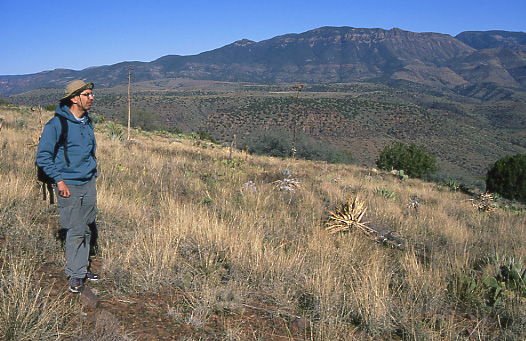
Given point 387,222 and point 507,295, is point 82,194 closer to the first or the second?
point 507,295

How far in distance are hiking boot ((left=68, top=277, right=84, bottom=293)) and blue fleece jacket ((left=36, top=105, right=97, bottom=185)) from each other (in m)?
0.77

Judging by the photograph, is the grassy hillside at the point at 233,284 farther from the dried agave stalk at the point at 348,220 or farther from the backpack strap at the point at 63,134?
the backpack strap at the point at 63,134

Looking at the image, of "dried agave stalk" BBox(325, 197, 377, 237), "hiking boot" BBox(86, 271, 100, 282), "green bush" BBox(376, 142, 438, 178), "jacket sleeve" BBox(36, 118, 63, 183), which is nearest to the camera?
"jacket sleeve" BBox(36, 118, 63, 183)

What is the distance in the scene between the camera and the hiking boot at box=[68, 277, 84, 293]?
278 cm

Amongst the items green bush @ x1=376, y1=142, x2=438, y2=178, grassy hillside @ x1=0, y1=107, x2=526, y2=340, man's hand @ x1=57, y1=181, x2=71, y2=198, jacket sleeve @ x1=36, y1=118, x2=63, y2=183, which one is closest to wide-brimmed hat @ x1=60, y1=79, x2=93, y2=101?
jacket sleeve @ x1=36, y1=118, x2=63, y2=183

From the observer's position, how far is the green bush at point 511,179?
27344 millimetres

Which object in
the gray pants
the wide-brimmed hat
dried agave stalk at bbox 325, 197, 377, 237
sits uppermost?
the wide-brimmed hat

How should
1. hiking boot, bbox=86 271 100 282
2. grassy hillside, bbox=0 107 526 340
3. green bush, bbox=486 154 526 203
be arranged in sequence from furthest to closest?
green bush, bbox=486 154 526 203 → hiking boot, bbox=86 271 100 282 → grassy hillside, bbox=0 107 526 340

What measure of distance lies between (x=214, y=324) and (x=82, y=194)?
1.51 metres

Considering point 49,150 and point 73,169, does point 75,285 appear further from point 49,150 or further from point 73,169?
point 49,150

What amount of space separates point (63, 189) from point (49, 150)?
31 cm

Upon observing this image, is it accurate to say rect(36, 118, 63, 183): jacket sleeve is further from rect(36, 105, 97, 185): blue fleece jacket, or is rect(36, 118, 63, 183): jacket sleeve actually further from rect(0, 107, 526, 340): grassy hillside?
rect(0, 107, 526, 340): grassy hillside

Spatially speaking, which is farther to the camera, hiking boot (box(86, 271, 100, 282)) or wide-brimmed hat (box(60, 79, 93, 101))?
hiking boot (box(86, 271, 100, 282))

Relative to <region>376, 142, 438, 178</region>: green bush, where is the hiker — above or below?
above
